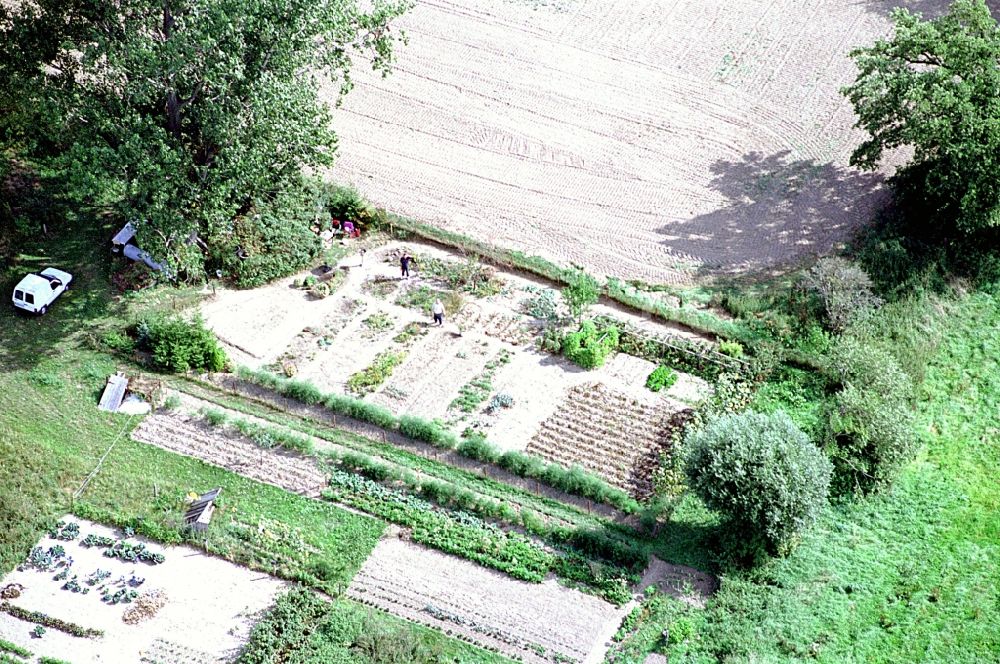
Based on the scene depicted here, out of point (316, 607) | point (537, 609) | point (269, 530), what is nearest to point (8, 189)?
point (269, 530)

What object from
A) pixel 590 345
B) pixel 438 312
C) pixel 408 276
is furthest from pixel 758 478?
pixel 408 276

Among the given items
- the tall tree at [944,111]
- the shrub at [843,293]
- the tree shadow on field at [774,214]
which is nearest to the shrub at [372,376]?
the tree shadow on field at [774,214]

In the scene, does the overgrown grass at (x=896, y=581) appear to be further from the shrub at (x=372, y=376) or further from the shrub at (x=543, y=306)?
the shrub at (x=372, y=376)

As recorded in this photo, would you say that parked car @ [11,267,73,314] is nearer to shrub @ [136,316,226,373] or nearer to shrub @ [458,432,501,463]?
shrub @ [136,316,226,373]

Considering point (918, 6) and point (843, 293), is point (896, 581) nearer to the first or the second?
point (843, 293)

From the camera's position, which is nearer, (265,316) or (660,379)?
(660,379)

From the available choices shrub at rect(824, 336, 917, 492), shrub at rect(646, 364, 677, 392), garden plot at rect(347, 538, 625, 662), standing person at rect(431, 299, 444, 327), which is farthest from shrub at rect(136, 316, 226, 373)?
shrub at rect(824, 336, 917, 492)

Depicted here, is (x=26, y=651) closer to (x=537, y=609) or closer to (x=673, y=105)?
(x=537, y=609)
